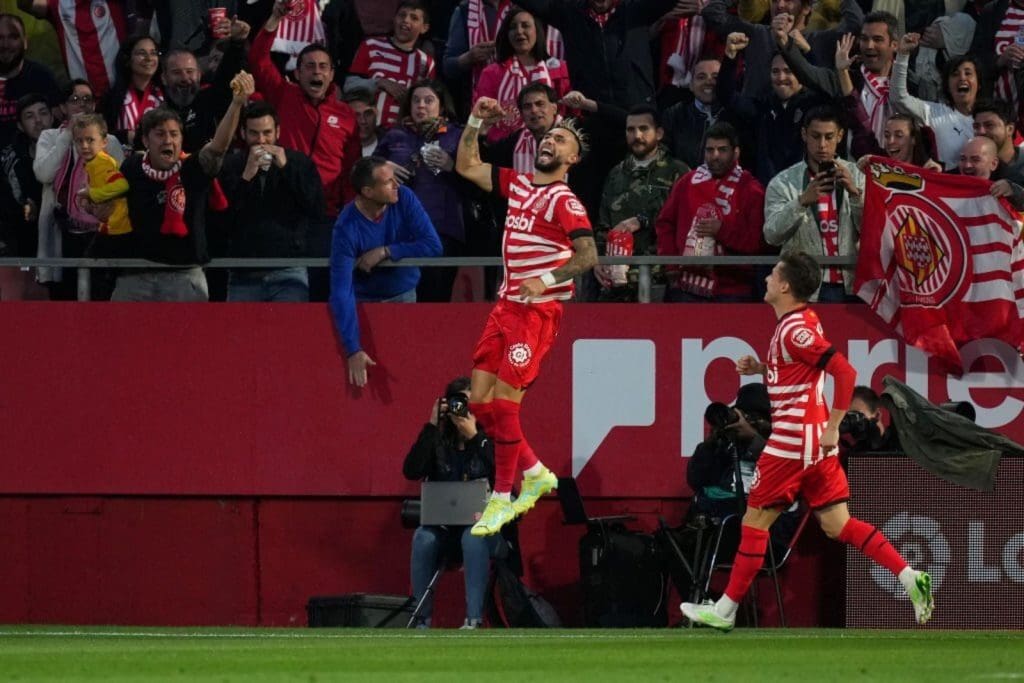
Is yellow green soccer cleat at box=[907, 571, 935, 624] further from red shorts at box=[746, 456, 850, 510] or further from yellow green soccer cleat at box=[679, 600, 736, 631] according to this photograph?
yellow green soccer cleat at box=[679, 600, 736, 631]

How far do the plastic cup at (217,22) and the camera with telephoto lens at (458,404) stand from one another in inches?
142

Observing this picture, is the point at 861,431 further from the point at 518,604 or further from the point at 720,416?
the point at 518,604

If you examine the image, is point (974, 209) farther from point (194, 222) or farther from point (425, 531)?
point (194, 222)

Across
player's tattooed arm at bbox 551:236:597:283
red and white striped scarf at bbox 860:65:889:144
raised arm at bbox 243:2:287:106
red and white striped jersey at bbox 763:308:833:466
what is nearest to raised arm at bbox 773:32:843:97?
red and white striped scarf at bbox 860:65:889:144

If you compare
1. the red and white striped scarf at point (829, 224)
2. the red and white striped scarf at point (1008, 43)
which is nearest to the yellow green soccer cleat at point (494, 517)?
the red and white striped scarf at point (829, 224)

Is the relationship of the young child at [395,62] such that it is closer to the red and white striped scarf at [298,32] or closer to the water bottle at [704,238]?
the red and white striped scarf at [298,32]

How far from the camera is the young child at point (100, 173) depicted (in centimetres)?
1370

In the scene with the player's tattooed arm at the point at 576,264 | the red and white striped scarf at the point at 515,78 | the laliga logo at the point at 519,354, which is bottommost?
the laliga logo at the point at 519,354

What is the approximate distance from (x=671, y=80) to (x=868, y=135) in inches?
67.9

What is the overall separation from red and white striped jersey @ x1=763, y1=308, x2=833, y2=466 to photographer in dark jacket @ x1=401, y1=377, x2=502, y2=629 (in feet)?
9.11

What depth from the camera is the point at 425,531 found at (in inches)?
523

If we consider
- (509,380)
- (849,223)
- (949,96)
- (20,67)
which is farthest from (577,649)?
(20,67)

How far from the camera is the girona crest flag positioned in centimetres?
1328

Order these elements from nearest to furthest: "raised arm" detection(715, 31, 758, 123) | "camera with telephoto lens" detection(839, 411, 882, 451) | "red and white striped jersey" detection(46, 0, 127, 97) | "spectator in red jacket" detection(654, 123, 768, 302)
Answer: "camera with telephoto lens" detection(839, 411, 882, 451)
"spectator in red jacket" detection(654, 123, 768, 302)
"raised arm" detection(715, 31, 758, 123)
"red and white striped jersey" detection(46, 0, 127, 97)
